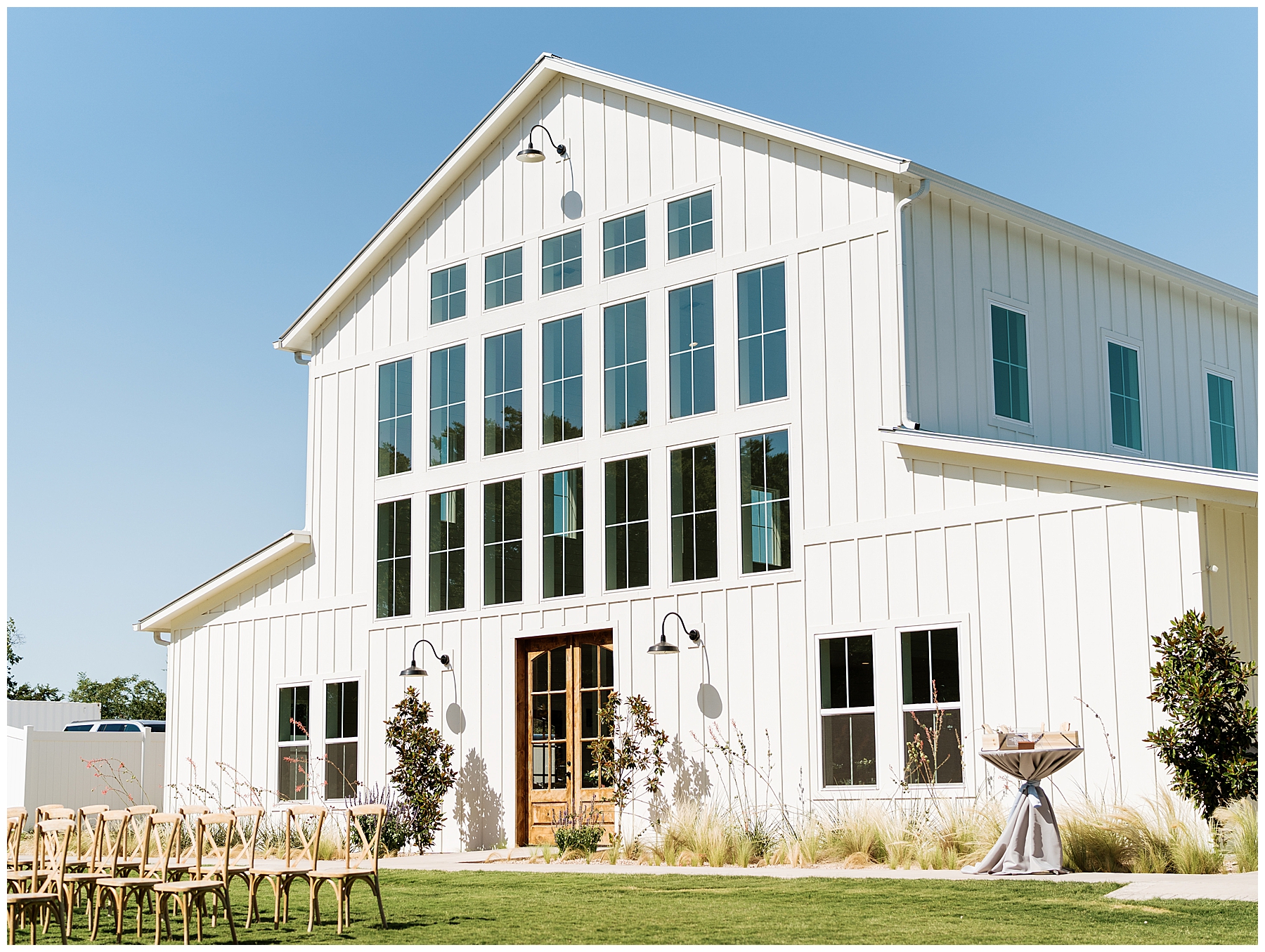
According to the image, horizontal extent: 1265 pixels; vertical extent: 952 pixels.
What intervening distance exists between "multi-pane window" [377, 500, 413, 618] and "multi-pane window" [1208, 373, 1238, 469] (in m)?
10.8

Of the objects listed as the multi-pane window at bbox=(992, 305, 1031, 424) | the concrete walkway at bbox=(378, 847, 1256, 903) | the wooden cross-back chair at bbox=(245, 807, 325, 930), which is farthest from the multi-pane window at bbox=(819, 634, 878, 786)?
the wooden cross-back chair at bbox=(245, 807, 325, 930)

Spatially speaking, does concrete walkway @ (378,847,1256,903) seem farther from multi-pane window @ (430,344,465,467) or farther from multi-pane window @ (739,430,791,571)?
multi-pane window @ (430,344,465,467)

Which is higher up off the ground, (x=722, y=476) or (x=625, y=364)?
(x=625, y=364)

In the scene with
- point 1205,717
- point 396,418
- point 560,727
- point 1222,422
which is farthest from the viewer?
point 396,418

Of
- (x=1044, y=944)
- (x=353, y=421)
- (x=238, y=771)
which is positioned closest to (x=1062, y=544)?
(x=1044, y=944)

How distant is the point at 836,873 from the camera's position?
41.4ft

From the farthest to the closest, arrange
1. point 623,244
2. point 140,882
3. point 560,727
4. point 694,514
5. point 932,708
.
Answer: point 623,244
point 560,727
point 694,514
point 932,708
point 140,882

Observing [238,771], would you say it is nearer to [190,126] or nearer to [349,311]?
[349,311]

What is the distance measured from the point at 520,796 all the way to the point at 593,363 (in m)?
5.43

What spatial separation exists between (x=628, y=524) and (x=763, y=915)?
7742 millimetres

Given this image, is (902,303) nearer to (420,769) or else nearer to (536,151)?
(536,151)

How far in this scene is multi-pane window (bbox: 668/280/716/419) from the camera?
16.7 m

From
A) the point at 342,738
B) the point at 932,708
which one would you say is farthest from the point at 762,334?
the point at 342,738

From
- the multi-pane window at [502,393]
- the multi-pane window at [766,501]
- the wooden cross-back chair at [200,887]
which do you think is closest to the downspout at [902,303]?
the multi-pane window at [766,501]
